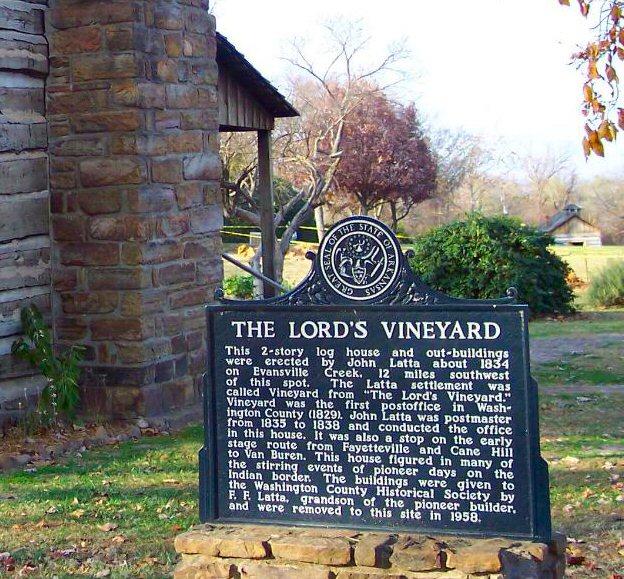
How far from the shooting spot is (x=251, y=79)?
35.9ft

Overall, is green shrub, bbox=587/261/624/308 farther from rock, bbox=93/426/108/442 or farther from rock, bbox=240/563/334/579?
rock, bbox=240/563/334/579

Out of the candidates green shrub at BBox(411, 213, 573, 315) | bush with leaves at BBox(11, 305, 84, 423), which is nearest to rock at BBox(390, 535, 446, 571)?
bush with leaves at BBox(11, 305, 84, 423)

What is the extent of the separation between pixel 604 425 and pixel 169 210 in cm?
375

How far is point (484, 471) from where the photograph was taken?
158 inches

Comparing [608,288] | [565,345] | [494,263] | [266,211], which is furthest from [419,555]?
[608,288]

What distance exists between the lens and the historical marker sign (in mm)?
3998

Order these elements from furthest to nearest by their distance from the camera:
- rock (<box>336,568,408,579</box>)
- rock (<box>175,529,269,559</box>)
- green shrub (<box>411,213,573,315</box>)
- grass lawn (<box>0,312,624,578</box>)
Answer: green shrub (<box>411,213,573,315</box>)
grass lawn (<box>0,312,624,578</box>)
rock (<box>175,529,269,559</box>)
rock (<box>336,568,408,579</box>)

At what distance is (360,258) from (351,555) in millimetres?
1147

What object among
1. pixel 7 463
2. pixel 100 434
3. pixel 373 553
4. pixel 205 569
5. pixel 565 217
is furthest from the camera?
pixel 565 217

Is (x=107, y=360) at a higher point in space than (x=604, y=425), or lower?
higher

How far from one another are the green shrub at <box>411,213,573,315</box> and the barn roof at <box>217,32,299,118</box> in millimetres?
7075

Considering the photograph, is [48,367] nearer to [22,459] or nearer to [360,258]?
[22,459]

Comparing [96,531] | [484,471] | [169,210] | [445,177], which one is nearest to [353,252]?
[484,471]

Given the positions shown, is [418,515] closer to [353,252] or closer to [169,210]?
[353,252]
